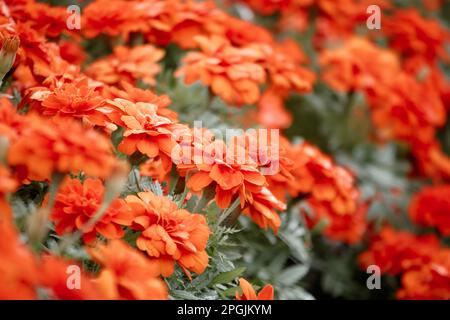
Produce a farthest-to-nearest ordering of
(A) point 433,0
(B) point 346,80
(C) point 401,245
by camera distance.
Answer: (A) point 433,0 < (B) point 346,80 < (C) point 401,245

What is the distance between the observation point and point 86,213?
0.91 metres

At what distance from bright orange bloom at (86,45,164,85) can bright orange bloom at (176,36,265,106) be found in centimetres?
8

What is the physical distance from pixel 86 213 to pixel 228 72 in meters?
0.53

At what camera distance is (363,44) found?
1947mm

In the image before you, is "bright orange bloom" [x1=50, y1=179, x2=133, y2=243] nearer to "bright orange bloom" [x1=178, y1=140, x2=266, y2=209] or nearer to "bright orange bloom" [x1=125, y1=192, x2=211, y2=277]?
"bright orange bloom" [x1=125, y1=192, x2=211, y2=277]

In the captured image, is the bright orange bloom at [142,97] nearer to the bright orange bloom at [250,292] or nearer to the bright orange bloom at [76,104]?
the bright orange bloom at [76,104]

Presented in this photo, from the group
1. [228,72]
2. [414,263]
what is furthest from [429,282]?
[228,72]

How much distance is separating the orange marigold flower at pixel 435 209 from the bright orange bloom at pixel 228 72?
26.4 inches

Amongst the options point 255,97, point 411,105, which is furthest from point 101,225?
point 411,105

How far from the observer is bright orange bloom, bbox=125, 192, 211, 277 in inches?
35.7

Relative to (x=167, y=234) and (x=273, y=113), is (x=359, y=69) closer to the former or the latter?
(x=273, y=113)

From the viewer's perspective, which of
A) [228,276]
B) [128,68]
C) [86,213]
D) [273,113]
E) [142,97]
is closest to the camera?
[86,213]

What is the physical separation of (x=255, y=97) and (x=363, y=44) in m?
0.72
